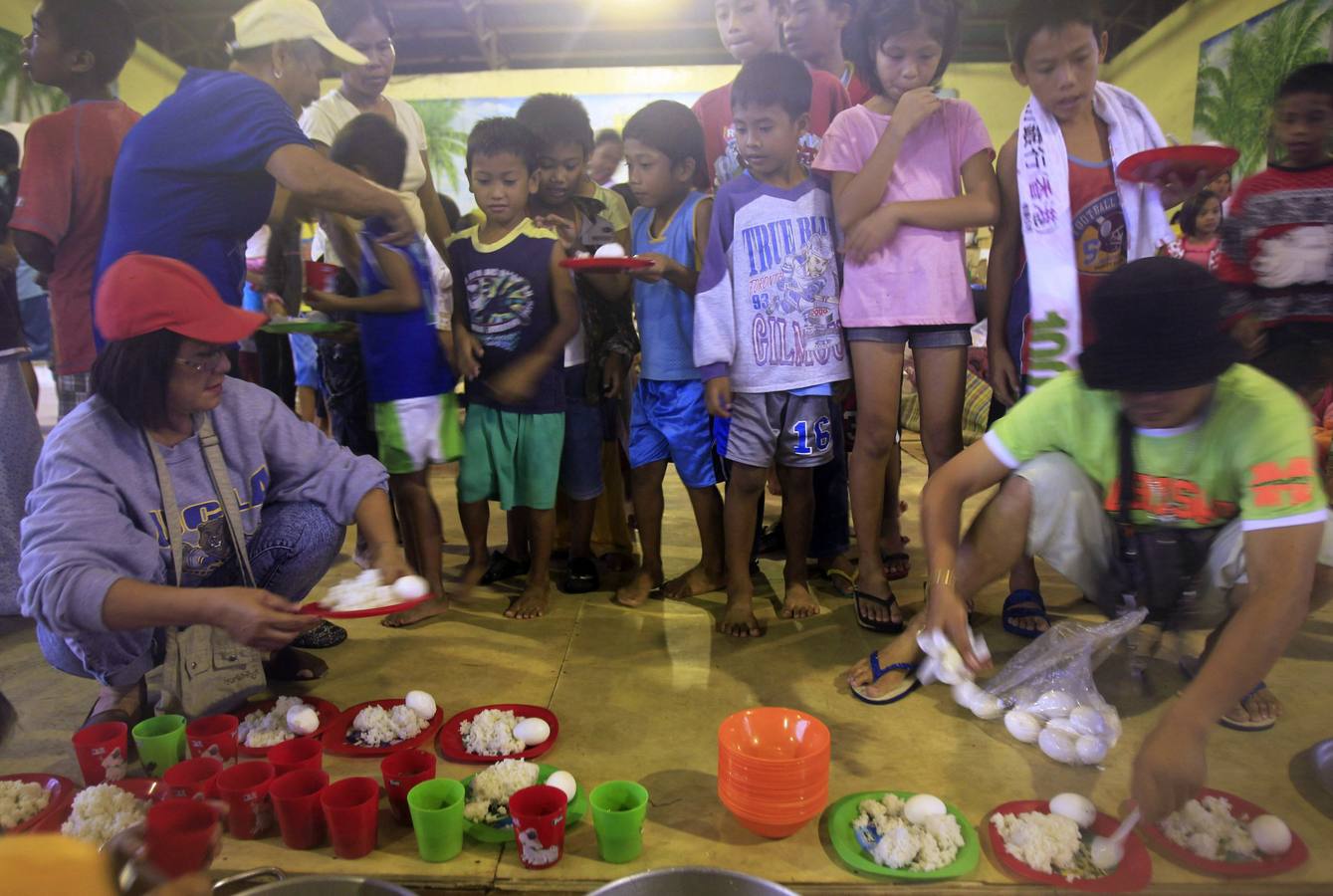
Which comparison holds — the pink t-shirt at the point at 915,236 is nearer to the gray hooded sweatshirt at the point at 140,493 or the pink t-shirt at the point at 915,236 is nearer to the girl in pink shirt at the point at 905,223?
the girl in pink shirt at the point at 905,223

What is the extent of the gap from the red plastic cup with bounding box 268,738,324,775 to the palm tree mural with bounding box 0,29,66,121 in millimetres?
4705

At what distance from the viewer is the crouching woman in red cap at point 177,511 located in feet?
4.87

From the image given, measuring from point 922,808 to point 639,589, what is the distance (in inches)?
51.8

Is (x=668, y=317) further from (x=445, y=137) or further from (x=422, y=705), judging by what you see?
(x=445, y=137)

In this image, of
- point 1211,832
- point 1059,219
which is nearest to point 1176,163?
point 1059,219

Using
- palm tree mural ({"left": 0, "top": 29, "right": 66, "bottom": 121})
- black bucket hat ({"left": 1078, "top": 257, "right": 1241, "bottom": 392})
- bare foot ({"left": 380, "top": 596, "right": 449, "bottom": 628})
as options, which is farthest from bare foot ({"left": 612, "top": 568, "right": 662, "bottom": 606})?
palm tree mural ({"left": 0, "top": 29, "right": 66, "bottom": 121})

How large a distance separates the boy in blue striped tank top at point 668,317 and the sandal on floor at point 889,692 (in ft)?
2.57

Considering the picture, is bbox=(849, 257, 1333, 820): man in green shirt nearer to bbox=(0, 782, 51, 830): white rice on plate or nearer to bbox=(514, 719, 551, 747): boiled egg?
bbox=(514, 719, 551, 747): boiled egg

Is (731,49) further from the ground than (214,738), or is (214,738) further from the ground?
(731,49)

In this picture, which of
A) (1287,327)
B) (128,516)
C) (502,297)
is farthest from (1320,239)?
(128,516)

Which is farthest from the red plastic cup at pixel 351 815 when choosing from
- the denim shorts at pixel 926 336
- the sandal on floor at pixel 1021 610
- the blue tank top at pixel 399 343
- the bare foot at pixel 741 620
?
the sandal on floor at pixel 1021 610

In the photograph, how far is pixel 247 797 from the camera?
1.41 metres

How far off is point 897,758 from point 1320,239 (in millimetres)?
1711

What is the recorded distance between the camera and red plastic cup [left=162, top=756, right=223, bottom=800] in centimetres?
143
